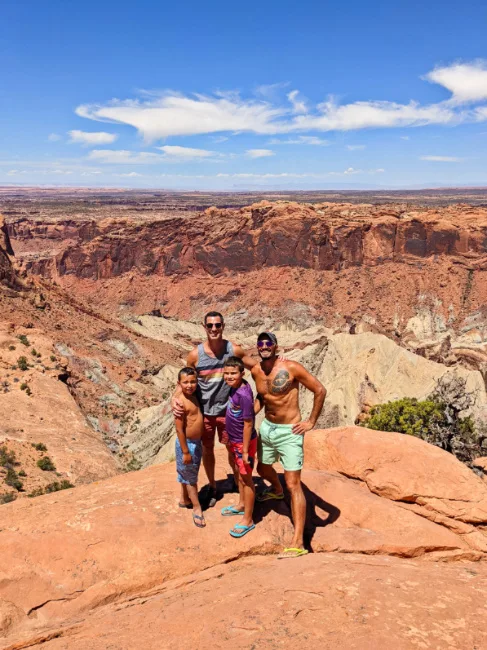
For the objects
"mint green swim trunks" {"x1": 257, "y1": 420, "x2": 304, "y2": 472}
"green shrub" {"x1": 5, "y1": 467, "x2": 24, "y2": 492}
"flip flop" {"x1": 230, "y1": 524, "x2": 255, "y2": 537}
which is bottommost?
"green shrub" {"x1": 5, "y1": 467, "x2": 24, "y2": 492}

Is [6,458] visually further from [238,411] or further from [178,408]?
[238,411]

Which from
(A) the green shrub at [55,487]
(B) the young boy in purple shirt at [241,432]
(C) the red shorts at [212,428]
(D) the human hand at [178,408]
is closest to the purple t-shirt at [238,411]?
(B) the young boy in purple shirt at [241,432]

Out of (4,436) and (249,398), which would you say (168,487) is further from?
(4,436)

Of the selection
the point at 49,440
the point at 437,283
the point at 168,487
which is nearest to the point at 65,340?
the point at 49,440

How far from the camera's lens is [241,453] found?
248 inches

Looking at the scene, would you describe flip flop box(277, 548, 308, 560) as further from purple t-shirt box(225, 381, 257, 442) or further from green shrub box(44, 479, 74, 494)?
green shrub box(44, 479, 74, 494)

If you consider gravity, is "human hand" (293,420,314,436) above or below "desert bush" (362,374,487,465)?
above

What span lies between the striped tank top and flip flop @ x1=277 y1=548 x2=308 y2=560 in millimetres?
1968

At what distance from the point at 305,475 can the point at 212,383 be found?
110 inches

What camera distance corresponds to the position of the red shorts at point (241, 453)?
6.24m

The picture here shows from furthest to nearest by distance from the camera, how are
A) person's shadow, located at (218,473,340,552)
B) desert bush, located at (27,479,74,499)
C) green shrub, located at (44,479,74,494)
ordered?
green shrub, located at (44,479,74,494)
desert bush, located at (27,479,74,499)
person's shadow, located at (218,473,340,552)

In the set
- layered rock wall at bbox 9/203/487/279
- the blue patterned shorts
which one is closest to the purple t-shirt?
the blue patterned shorts

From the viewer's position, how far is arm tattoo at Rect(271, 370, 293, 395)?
20.4 ft

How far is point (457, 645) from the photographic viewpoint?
12.3ft
